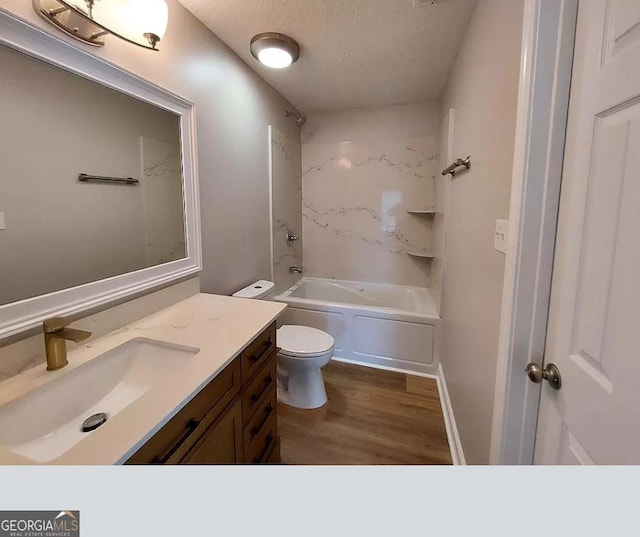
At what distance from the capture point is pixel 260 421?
129 cm

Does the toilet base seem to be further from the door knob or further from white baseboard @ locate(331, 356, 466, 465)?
the door knob

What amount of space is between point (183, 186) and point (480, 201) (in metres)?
1.49

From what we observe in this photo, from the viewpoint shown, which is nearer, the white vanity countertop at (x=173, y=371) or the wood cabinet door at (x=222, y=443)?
the white vanity countertop at (x=173, y=371)

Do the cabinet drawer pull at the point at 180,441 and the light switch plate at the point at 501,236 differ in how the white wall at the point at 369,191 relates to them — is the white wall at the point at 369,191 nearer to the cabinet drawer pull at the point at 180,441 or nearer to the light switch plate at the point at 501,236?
the light switch plate at the point at 501,236

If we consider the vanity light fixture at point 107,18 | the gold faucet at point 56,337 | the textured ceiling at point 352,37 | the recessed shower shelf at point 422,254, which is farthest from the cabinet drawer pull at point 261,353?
the recessed shower shelf at point 422,254

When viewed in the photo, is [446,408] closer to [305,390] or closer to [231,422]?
[305,390]

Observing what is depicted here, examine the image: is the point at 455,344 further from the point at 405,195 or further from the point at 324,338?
the point at 405,195

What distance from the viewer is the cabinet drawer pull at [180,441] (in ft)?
2.42

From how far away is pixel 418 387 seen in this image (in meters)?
2.30

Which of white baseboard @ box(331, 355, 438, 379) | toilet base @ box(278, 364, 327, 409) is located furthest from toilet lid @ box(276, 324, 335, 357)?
white baseboard @ box(331, 355, 438, 379)

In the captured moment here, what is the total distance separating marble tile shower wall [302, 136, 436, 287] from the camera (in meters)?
3.04

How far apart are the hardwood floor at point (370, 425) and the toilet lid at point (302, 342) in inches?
16.9

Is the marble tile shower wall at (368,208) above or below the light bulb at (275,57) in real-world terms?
below

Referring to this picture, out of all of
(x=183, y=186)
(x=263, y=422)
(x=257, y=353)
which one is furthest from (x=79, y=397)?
(x=183, y=186)
